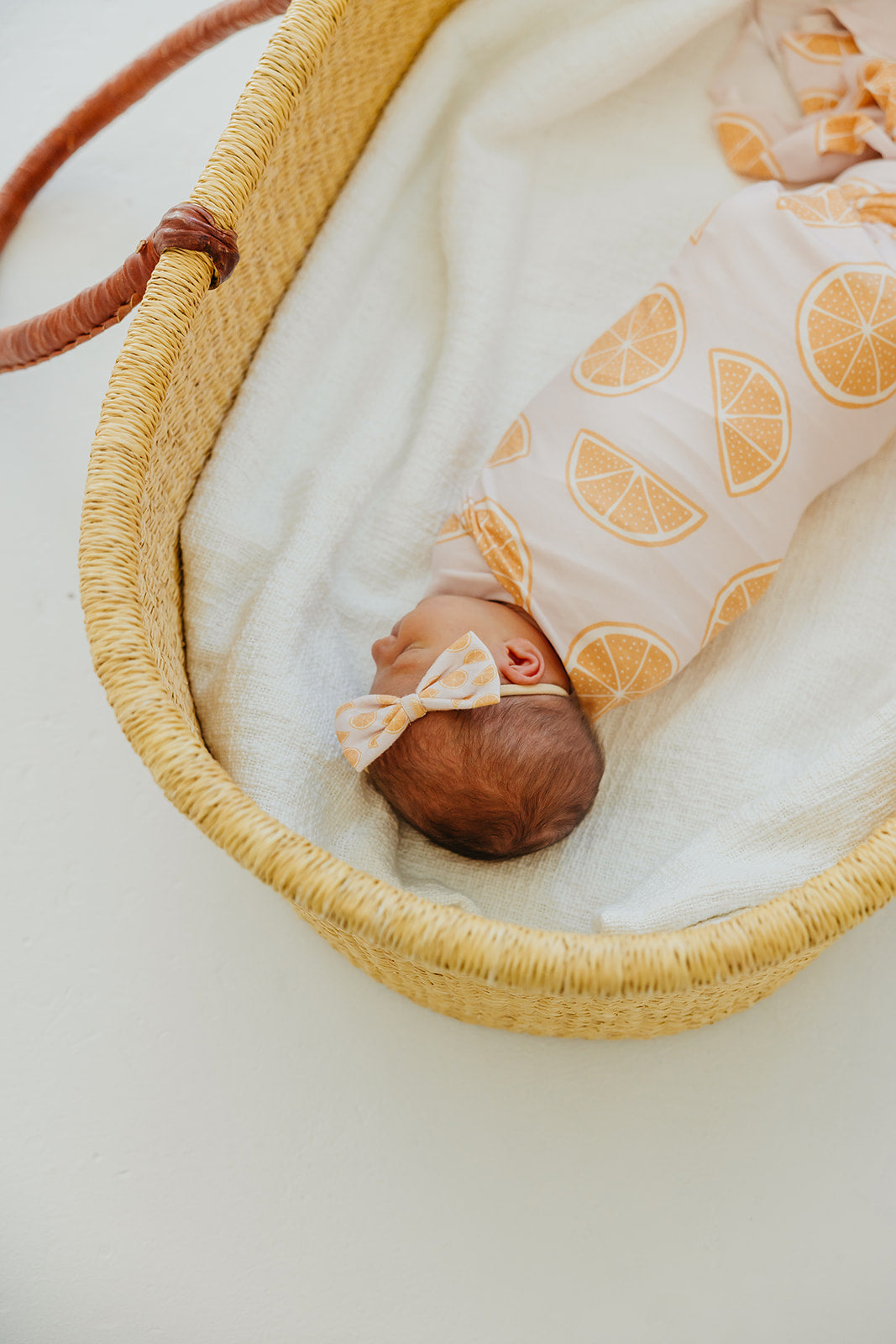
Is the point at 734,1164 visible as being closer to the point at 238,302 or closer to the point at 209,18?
the point at 238,302

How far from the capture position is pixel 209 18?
3.85 ft

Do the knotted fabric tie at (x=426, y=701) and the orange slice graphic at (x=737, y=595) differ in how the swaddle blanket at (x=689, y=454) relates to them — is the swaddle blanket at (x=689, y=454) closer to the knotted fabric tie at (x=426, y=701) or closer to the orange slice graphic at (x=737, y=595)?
the orange slice graphic at (x=737, y=595)

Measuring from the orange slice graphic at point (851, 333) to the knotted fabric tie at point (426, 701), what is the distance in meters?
0.45

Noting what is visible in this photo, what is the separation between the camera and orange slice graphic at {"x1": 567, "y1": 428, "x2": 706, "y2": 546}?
98 cm

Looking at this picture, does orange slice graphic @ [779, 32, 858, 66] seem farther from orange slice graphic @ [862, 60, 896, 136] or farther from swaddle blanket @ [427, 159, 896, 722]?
swaddle blanket @ [427, 159, 896, 722]

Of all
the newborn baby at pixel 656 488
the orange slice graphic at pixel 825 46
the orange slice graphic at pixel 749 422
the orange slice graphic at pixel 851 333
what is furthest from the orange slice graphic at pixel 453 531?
the orange slice graphic at pixel 825 46

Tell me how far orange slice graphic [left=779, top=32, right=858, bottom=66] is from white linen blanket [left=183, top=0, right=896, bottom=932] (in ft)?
0.33

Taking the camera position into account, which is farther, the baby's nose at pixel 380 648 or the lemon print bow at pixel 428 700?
the baby's nose at pixel 380 648

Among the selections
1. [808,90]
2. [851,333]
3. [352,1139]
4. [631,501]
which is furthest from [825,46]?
[352,1139]

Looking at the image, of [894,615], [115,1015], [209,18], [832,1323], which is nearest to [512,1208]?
[832,1323]

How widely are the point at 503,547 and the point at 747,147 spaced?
65cm

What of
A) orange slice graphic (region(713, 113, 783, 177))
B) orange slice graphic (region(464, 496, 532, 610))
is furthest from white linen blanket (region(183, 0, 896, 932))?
orange slice graphic (region(464, 496, 532, 610))

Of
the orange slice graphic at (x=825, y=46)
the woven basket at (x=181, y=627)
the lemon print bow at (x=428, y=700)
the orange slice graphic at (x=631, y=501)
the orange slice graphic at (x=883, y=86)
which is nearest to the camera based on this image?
the woven basket at (x=181, y=627)

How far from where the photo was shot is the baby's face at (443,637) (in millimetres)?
946
